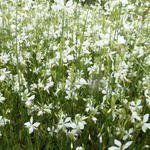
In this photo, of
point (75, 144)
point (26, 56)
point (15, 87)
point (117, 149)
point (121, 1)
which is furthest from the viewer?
point (26, 56)

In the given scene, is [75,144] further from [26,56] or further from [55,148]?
[26,56]

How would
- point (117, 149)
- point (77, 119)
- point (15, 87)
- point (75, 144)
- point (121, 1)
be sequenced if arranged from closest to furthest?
1. point (117, 149)
2. point (77, 119)
3. point (75, 144)
4. point (121, 1)
5. point (15, 87)

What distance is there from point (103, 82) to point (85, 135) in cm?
49

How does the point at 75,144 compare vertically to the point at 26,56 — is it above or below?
below

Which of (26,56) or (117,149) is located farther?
(26,56)

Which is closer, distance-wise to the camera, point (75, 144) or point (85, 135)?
point (75, 144)

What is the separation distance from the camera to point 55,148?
1.51 metres

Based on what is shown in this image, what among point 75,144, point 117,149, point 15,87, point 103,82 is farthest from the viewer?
point 15,87

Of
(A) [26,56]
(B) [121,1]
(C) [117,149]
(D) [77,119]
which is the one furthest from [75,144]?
(A) [26,56]

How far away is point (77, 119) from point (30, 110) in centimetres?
55

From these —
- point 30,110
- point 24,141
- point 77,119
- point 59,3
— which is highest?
point 59,3

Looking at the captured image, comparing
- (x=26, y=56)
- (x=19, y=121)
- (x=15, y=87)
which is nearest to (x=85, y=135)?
(x=19, y=121)

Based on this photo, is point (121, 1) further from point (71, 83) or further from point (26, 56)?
point (26, 56)

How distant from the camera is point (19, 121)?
191 centimetres
